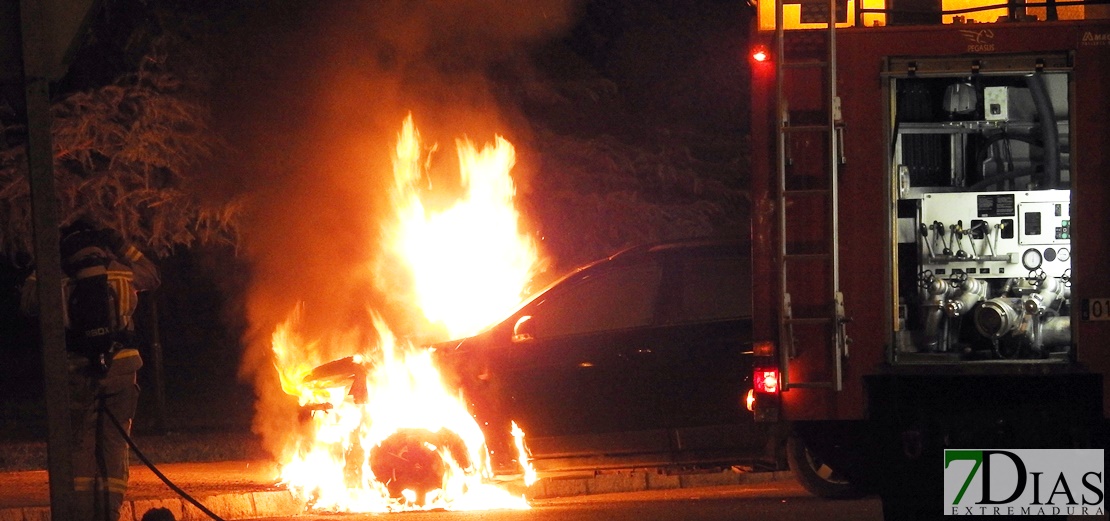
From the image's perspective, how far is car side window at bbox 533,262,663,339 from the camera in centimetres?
905

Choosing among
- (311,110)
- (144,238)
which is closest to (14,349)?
(144,238)

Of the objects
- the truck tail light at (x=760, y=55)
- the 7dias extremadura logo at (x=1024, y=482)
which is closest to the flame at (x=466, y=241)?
the truck tail light at (x=760, y=55)

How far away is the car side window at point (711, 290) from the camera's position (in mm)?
9023

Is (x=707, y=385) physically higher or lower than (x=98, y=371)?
lower

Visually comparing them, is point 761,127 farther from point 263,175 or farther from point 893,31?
point 263,175

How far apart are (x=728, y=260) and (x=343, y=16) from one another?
6.57 m

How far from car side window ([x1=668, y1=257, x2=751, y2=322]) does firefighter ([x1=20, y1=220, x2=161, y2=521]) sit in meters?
3.53

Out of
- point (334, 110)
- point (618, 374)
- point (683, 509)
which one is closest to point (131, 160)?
point (334, 110)

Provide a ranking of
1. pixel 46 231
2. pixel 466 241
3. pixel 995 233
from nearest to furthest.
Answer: pixel 46 231
pixel 995 233
pixel 466 241

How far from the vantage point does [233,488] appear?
9.88 m

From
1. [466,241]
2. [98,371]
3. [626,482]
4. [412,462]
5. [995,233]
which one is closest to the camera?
[995,233]

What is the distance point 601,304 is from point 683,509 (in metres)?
1.51

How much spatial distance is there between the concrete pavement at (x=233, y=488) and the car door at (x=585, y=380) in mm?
376

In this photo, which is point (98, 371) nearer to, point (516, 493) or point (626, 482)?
point (516, 493)
